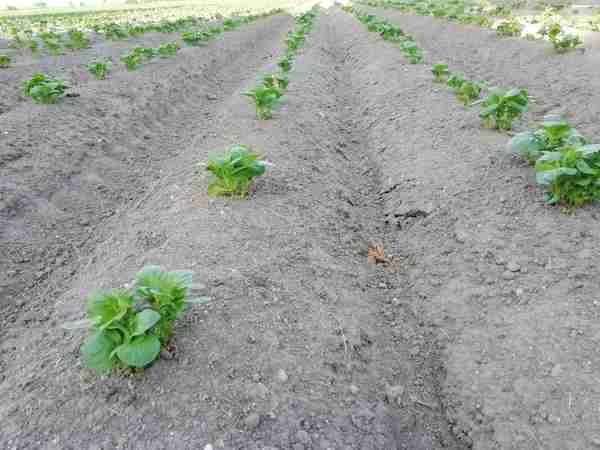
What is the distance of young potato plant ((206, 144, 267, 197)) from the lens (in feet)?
15.1

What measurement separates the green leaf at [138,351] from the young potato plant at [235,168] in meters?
2.37

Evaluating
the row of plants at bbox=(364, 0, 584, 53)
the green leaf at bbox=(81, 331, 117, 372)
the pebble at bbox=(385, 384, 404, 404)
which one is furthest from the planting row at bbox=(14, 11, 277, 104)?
the row of plants at bbox=(364, 0, 584, 53)

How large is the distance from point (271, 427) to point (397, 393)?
101cm

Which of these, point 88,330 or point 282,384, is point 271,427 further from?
point 88,330

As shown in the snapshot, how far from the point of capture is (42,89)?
7.61 meters

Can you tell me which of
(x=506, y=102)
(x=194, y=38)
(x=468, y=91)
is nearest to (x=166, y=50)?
(x=194, y=38)

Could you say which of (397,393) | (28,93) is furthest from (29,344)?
(28,93)

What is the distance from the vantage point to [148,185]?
259 inches

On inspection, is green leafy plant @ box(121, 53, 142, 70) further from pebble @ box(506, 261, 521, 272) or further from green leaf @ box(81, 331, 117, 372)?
pebble @ box(506, 261, 521, 272)

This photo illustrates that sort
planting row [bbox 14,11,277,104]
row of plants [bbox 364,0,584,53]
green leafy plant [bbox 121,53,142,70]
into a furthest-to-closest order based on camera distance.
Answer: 1. green leafy plant [bbox 121,53,142,70]
2. row of plants [bbox 364,0,584,53]
3. planting row [bbox 14,11,277,104]

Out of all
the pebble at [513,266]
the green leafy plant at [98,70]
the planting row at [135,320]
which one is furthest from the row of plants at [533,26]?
the planting row at [135,320]

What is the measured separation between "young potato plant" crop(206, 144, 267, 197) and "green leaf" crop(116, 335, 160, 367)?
237 cm

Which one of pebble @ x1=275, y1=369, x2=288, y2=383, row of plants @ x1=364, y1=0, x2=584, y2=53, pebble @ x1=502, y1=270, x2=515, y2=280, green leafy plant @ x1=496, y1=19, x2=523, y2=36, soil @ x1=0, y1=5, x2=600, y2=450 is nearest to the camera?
soil @ x1=0, y1=5, x2=600, y2=450

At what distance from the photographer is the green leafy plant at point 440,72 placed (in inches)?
339
